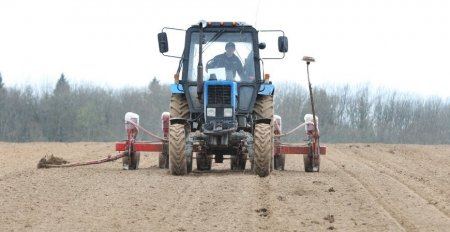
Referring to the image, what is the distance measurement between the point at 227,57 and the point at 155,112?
5060cm

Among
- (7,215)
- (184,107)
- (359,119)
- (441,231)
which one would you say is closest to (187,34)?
(184,107)

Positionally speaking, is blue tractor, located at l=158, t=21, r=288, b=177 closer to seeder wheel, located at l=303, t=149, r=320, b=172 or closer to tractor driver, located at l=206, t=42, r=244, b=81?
tractor driver, located at l=206, t=42, r=244, b=81

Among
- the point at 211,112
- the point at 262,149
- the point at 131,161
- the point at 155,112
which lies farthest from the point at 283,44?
the point at 155,112

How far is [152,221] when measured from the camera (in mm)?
9211

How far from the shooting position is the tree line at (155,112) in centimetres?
6425

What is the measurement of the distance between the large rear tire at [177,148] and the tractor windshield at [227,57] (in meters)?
1.58

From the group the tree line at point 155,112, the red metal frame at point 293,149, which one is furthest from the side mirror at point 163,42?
the tree line at point 155,112

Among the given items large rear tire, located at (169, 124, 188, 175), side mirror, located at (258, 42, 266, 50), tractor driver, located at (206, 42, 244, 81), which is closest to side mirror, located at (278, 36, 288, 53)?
side mirror, located at (258, 42, 266, 50)

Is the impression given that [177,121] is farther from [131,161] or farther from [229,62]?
[131,161]

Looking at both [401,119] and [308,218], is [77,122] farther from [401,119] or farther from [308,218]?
[308,218]

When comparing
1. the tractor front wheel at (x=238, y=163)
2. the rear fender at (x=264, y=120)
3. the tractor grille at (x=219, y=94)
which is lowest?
the tractor front wheel at (x=238, y=163)

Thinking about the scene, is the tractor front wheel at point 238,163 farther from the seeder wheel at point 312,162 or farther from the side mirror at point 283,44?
the side mirror at point 283,44

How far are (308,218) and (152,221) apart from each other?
5.80ft

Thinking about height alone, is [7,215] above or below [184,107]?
below
